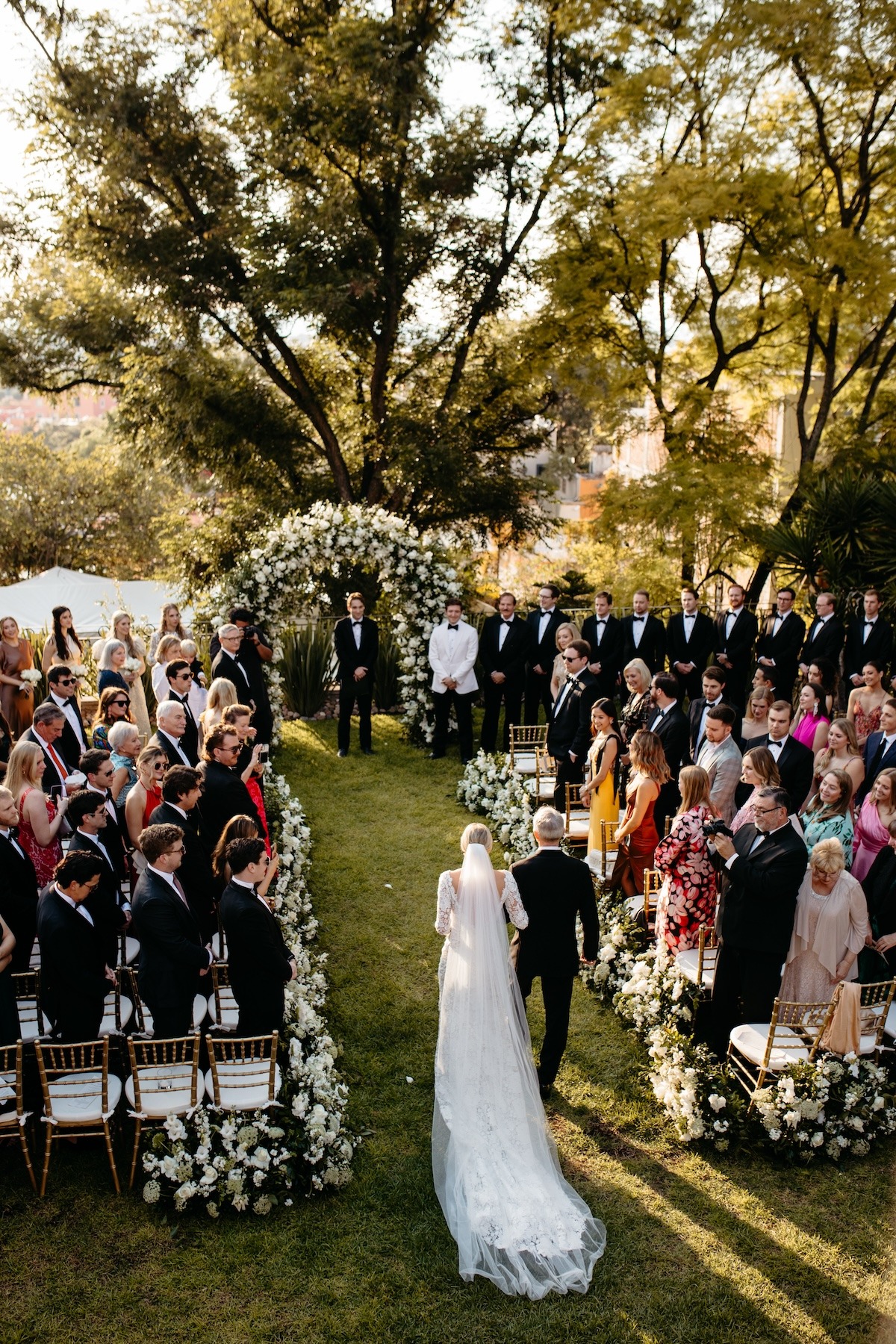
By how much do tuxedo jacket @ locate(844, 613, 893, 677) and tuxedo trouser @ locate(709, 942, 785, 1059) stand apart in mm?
6000

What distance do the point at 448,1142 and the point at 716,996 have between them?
74.3 inches

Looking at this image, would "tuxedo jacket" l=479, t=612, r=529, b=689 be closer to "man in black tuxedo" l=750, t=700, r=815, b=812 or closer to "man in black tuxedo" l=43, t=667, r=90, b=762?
"man in black tuxedo" l=750, t=700, r=815, b=812

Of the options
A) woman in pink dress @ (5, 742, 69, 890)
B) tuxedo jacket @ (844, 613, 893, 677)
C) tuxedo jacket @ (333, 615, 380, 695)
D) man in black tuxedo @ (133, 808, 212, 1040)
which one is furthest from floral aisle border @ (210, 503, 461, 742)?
man in black tuxedo @ (133, 808, 212, 1040)

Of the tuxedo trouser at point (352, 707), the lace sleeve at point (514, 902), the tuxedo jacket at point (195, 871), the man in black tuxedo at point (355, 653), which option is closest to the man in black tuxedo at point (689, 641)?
the man in black tuxedo at point (355, 653)

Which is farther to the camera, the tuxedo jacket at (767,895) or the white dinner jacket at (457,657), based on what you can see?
the white dinner jacket at (457,657)

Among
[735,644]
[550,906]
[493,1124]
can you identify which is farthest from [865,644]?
[493,1124]

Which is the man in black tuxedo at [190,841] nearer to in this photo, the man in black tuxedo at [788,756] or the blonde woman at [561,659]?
the man in black tuxedo at [788,756]

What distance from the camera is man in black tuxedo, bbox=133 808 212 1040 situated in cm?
543

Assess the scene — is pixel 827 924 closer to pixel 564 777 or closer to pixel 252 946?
pixel 252 946

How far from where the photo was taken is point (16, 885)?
6020 mm

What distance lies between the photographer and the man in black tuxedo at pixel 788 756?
25.3 ft

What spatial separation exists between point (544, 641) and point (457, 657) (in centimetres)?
107

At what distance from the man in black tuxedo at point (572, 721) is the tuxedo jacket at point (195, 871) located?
370 cm

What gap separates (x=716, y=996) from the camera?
6.22 meters
